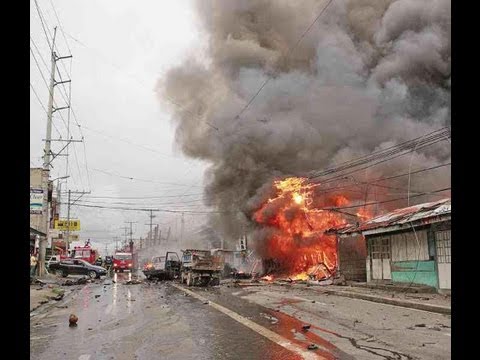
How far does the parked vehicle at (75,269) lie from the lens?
32625 mm

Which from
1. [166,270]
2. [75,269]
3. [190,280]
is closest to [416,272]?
[190,280]

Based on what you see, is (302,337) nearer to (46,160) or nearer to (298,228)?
(298,228)

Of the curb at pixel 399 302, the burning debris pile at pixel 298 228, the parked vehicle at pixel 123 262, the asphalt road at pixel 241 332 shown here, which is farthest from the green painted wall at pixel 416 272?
the parked vehicle at pixel 123 262

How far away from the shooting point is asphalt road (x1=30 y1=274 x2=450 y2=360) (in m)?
6.66

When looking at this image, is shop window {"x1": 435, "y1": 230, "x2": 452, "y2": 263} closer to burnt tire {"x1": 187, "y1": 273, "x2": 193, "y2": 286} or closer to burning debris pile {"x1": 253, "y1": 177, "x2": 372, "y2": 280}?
burning debris pile {"x1": 253, "y1": 177, "x2": 372, "y2": 280}

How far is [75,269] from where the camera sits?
108 feet

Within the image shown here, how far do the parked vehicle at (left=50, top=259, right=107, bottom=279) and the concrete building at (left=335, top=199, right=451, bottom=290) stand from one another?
2048 cm

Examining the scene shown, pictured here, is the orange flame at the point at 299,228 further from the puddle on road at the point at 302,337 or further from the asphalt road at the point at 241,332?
the puddle on road at the point at 302,337

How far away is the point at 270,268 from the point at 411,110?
15050mm

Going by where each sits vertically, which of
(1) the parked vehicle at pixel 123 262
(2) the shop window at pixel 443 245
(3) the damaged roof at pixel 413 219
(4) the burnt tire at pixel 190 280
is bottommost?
(1) the parked vehicle at pixel 123 262

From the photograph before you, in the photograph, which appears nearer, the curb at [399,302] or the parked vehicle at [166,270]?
the curb at [399,302]

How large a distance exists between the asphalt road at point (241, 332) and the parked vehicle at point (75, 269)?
2060cm

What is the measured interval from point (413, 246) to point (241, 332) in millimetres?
11752

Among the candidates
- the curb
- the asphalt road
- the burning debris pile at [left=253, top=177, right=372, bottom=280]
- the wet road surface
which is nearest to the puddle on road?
the asphalt road
